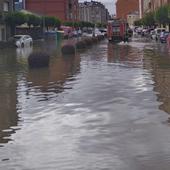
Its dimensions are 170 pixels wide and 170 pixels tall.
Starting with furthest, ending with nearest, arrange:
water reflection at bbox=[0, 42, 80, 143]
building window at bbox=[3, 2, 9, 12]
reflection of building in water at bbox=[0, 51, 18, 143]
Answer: building window at bbox=[3, 2, 9, 12], water reflection at bbox=[0, 42, 80, 143], reflection of building in water at bbox=[0, 51, 18, 143]

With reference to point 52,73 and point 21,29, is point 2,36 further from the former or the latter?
point 52,73

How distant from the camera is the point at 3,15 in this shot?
73875mm

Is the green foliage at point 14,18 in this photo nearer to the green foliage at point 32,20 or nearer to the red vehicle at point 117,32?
the green foliage at point 32,20

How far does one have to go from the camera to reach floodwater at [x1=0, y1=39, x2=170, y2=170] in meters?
8.10

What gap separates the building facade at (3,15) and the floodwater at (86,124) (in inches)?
2154

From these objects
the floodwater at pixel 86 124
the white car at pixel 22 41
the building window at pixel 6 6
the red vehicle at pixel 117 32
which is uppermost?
the building window at pixel 6 6

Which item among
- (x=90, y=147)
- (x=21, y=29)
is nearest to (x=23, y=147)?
(x=90, y=147)

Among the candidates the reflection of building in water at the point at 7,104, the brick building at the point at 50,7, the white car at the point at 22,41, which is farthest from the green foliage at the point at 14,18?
the brick building at the point at 50,7

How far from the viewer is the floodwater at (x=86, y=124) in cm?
810

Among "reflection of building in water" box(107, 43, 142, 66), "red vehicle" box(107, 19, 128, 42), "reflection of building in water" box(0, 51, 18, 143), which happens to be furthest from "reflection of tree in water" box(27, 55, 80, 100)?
"red vehicle" box(107, 19, 128, 42)

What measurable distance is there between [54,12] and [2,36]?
72257 millimetres

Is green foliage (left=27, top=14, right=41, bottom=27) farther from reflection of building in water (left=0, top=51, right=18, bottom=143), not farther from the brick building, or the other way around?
reflection of building in water (left=0, top=51, right=18, bottom=143)

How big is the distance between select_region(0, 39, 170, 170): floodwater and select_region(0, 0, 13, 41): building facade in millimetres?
54721

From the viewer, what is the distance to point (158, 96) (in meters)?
15.0
